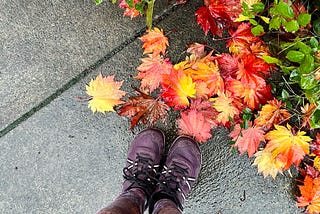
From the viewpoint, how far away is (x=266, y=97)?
1.99 m

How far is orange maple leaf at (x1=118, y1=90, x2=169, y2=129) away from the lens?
215 cm

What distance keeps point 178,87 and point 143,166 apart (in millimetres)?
499

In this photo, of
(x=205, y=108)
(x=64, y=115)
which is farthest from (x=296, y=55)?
(x=64, y=115)

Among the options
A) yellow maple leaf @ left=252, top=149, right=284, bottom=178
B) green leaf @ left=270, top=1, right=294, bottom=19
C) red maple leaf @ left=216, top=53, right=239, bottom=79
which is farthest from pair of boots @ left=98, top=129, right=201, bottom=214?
green leaf @ left=270, top=1, right=294, bottom=19

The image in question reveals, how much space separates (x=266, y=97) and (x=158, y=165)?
27.7 inches

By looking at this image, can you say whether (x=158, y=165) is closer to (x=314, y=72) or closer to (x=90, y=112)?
(x=90, y=112)

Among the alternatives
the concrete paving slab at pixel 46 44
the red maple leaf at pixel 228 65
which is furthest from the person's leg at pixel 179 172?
the concrete paving slab at pixel 46 44

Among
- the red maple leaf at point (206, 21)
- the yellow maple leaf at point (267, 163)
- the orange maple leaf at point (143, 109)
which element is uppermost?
the red maple leaf at point (206, 21)

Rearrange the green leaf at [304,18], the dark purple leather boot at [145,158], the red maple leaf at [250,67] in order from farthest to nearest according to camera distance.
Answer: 1. the dark purple leather boot at [145,158]
2. the red maple leaf at [250,67]
3. the green leaf at [304,18]

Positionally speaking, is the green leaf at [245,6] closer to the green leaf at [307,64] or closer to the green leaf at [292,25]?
the green leaf at [292,25]

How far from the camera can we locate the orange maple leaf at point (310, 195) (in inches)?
80.7

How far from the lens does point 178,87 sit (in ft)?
6.46

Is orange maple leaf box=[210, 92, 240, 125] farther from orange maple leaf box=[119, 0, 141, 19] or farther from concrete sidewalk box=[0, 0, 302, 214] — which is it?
orange maple leaf box=[119, 0, 141, 19]

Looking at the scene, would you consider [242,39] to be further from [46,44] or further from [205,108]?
[46,44]
